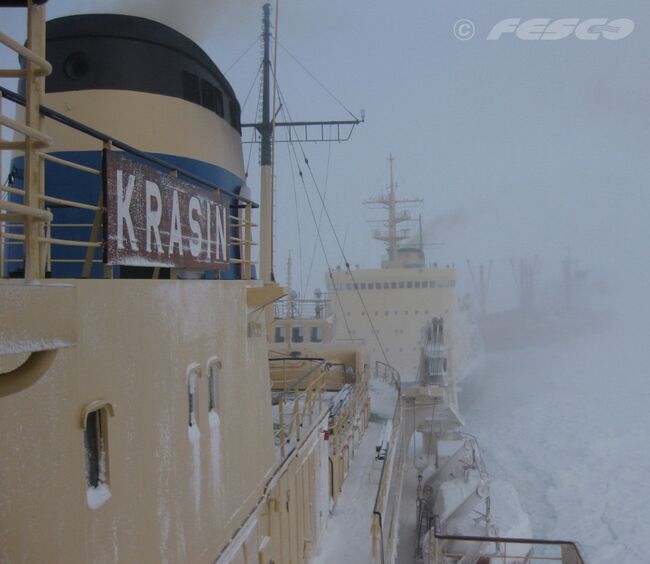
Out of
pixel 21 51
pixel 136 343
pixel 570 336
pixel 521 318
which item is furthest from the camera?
pixel 521 318

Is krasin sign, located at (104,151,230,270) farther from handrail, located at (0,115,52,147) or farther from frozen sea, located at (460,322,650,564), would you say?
frozen sea, located at (460,322,650,564)

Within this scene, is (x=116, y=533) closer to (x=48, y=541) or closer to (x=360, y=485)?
(x=48, y=541)

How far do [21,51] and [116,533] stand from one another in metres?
2.20

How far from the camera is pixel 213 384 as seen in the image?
427cm

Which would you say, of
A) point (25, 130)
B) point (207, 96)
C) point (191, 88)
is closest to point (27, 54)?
point (25, 130)

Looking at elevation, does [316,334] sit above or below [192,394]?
below

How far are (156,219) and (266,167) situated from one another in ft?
28.7

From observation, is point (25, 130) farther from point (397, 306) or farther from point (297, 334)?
point (397, 306)

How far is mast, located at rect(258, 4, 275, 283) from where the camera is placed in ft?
36.9

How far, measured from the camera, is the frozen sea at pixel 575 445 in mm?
20438

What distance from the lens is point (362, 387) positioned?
12.8m

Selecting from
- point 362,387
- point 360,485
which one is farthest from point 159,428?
point 362,387

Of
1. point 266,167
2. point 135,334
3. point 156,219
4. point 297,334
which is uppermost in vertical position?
point 266,167

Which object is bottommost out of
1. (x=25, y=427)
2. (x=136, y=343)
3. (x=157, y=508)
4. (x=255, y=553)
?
(x=255, y=553)
